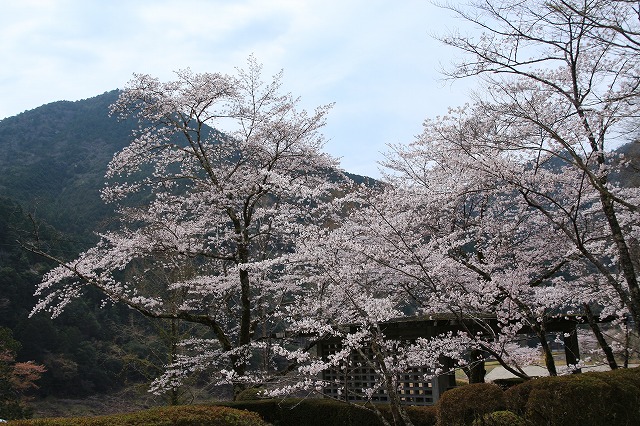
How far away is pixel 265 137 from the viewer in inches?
355

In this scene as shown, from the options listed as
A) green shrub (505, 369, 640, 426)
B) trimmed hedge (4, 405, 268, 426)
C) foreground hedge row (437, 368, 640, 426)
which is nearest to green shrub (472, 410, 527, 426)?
foreground hedge row (437, 368, 640, 426)

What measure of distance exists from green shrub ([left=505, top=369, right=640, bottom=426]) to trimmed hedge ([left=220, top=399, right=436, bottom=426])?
3442mm

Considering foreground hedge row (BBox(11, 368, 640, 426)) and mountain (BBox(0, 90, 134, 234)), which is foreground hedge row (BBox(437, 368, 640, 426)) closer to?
foreground hedge row (BBox(11, 368, 640, 426))

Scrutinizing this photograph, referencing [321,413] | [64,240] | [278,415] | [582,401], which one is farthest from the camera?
[64,240]

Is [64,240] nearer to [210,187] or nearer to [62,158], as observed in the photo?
[210,187]

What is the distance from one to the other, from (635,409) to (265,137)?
6.74 m

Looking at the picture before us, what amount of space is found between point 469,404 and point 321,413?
3.93m

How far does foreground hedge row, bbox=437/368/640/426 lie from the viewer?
398cm

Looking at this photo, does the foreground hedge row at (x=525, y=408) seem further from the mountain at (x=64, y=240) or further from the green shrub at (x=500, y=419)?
the mountain at (x=64, y=240)

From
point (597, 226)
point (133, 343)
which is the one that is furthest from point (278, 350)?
point (133, 343)

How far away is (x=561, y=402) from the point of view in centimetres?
399

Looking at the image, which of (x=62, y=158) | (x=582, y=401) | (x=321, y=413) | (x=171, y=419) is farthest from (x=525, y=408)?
(x=62, y=158)

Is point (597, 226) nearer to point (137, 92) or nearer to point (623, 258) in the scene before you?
point (623, 258)

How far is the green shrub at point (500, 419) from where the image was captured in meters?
4.43
